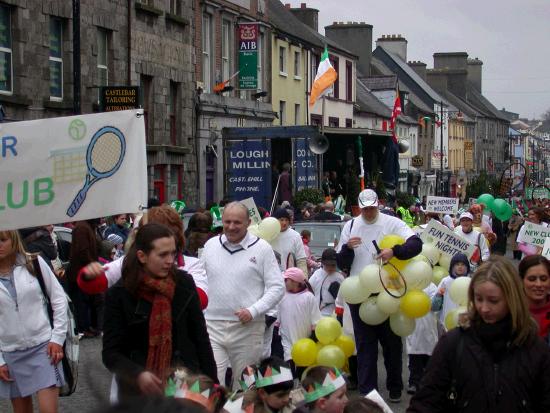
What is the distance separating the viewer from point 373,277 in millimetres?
9195

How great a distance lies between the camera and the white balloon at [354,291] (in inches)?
368

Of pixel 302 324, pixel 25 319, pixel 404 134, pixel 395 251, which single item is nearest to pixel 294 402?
pixel 25 319

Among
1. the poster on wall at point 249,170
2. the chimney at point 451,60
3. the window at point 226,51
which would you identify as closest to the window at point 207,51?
the window at point 226,51

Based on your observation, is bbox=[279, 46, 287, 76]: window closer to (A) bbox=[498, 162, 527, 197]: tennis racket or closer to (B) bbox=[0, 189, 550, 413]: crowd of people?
(A) bbox=[498, 162, 527, 197]: tennis racket

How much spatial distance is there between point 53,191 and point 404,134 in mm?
65553

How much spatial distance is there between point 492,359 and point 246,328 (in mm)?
3484

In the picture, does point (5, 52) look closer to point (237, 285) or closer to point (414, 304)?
point (414, 304)

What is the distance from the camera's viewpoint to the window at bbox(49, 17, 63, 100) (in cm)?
2309

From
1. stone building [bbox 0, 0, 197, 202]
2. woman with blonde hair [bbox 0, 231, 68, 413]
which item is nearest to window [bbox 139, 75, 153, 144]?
stone building [bbox 0, 0, 197, 202]

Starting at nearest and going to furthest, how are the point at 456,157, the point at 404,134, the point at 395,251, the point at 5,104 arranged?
the point at 395,251
the point at 5,104
the point at 404,134
the point at 456,157

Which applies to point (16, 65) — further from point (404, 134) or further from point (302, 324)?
point (404, 134)

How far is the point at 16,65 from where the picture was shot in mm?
21438

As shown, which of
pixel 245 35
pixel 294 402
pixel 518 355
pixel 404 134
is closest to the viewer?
pixel 518 355

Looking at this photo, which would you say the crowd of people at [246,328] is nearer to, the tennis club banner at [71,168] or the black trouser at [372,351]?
the black trouser at [372,351]
